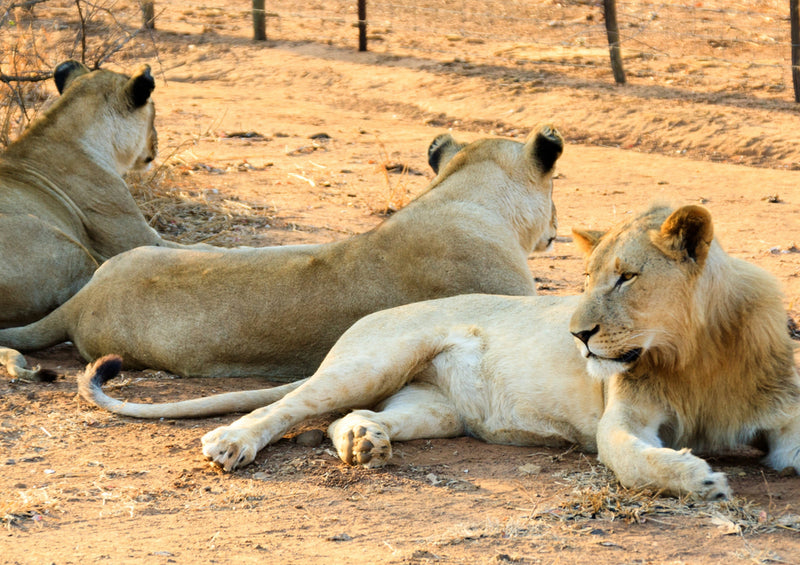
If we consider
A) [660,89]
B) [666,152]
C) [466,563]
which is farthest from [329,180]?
[466,563]

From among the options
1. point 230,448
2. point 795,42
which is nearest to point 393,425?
point 230,448

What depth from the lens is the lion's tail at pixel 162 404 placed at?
4570 mm

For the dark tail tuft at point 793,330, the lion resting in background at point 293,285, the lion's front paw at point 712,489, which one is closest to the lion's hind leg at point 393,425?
the lion resting in background at point 293,285

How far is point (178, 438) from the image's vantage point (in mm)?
4469

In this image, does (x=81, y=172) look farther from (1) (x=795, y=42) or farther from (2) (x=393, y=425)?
(1) (x=795, y=42)

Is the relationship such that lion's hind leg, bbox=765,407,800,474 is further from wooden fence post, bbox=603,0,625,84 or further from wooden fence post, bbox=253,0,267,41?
wooden fence post, bbox=253,0,267,41

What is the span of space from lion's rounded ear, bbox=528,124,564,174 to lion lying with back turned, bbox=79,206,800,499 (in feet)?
4.60

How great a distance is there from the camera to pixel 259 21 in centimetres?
1725

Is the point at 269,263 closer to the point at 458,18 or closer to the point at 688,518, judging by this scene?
the point at 688,518

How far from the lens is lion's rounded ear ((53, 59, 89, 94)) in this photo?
25.2 ft

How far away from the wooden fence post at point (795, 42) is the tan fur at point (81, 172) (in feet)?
24.9

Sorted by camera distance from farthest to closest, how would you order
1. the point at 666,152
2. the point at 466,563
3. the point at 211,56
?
the point at 211,56 < the point at 666,152 < the point at 466,563

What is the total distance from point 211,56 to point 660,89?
7.40 m

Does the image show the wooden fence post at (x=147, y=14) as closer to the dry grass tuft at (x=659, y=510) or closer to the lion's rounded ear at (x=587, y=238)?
the lion's rounded ear at (x=587, y=238)
